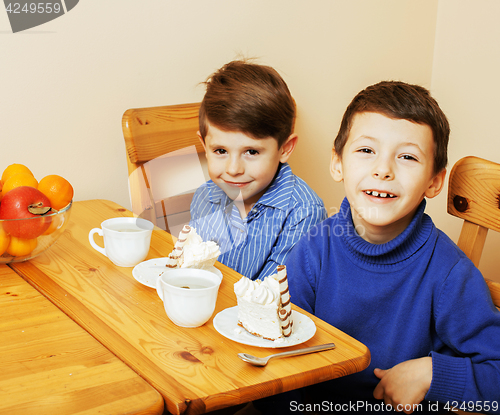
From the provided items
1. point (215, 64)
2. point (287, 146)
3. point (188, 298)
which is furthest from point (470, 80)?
point (188, 298)

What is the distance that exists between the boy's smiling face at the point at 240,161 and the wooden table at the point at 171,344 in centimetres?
35

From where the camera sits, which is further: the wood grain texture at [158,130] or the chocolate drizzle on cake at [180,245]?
the wood grain texture at [158,130]

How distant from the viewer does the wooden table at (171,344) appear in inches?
21.2

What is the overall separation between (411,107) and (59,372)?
2.31 feet

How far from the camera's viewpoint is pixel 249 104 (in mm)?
1138

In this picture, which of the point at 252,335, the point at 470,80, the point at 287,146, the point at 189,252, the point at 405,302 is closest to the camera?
the point at 252,335

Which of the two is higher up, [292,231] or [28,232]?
[28,232]

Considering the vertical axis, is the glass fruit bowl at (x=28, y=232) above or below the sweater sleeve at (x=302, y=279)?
above

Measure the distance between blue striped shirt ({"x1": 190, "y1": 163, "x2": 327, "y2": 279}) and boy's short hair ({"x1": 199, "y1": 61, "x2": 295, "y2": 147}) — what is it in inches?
5.2

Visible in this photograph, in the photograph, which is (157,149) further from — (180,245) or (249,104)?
(180,245)

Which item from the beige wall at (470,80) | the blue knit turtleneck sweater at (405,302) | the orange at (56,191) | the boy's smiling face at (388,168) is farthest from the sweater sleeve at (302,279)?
the beige wall at (470,80)

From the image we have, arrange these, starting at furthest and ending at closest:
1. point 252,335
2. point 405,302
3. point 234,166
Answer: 1. point 234,166
2. point 405,302
3. point 252,335

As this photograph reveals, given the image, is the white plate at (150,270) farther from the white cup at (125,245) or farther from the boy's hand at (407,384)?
the boy's hand at (407,384)

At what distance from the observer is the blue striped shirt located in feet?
3.85
